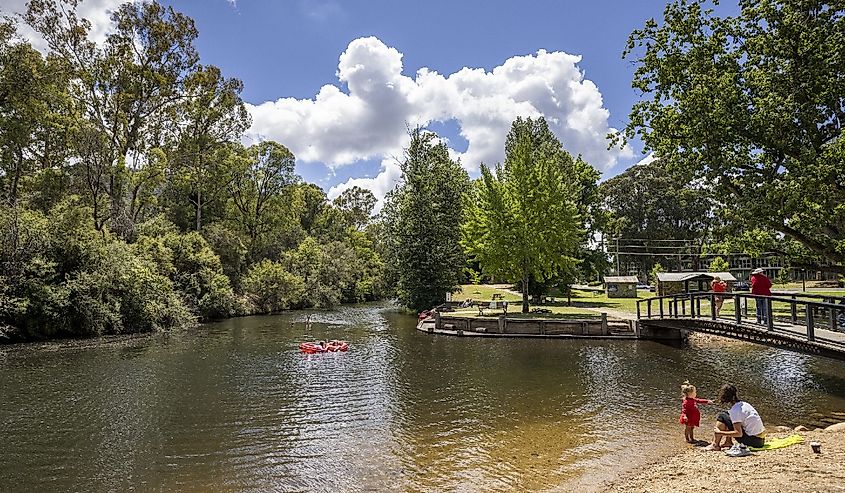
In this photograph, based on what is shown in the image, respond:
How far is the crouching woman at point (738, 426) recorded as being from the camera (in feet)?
31.3

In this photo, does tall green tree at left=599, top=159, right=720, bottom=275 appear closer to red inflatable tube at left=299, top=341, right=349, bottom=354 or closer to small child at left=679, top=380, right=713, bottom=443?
red inflatable tube at left=299, top=341, right=349, bottom=354

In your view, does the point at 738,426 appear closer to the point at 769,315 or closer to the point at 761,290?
the point at 769,315

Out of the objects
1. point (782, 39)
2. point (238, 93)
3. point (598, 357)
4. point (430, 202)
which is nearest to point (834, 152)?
point (782, 39)

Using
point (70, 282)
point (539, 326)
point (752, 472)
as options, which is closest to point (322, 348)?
point (539, 326)

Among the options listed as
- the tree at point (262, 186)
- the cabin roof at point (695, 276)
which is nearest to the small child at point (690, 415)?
the cabin roof at point (695, 276)

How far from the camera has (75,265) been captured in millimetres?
29406

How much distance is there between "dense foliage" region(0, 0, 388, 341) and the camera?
92.3ft

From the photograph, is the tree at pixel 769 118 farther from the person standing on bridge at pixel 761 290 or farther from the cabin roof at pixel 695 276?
the cabin roof at pixel 695 276

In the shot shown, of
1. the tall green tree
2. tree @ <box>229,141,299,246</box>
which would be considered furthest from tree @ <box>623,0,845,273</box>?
the tall green tree

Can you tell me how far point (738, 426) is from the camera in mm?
9656

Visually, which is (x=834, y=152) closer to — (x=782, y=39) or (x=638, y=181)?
(x=782, y=39)

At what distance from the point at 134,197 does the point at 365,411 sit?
3573cm

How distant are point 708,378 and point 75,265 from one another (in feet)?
105

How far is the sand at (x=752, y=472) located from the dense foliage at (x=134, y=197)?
28510mm
